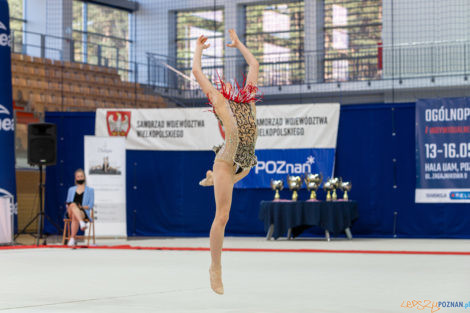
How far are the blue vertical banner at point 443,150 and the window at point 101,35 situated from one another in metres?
9.26

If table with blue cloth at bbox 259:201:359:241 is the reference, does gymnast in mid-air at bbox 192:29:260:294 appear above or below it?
above

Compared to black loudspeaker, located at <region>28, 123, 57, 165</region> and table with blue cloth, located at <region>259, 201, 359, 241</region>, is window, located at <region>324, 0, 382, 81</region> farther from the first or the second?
black loudspeaker, located at <region>28, 123, 57, 165</region>

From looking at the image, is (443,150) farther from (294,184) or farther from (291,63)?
(291,63)

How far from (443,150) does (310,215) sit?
7.65ft

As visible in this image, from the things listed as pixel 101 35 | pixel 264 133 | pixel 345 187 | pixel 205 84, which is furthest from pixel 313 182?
pixel 101 35

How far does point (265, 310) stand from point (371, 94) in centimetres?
1471

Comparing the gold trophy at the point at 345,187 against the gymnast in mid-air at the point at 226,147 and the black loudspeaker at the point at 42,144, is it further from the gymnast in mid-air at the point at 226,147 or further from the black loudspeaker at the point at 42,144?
the gymnast in mid-air at the point at 226,147

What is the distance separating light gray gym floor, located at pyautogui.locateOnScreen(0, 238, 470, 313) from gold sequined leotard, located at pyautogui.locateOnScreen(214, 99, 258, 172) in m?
0.86

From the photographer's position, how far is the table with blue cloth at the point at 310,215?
11.1 metres

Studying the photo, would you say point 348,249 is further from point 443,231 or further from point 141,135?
point 141,135

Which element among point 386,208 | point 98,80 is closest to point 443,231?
point 386,208

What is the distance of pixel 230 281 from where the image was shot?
5.66 metres

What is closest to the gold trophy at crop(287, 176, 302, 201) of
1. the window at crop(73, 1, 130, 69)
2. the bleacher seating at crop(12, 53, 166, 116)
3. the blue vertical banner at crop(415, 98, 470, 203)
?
the blue vertical banner at crop(415, 98, 470, 203)

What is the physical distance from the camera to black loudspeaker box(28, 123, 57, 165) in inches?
428
